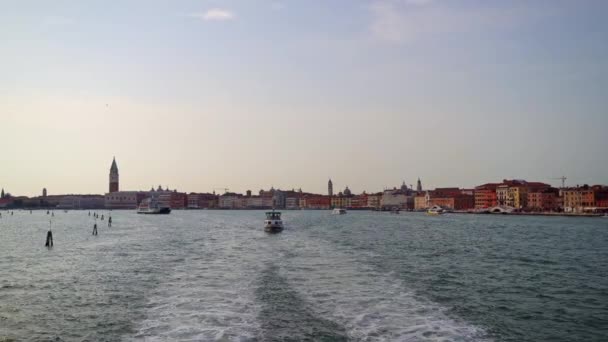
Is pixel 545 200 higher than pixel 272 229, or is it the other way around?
pixel 545 200

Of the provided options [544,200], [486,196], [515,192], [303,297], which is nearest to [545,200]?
[544,200]

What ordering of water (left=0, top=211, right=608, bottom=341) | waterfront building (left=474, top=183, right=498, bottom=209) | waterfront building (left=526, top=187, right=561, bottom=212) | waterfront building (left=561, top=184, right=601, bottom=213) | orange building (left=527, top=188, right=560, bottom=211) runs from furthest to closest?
waterfront building (left=474, top=183, right=498, bottom=209) → orange building (left=527, top=188, right=560, bottom=211) → waterfront building (left=526, top=187, right=561, bottom=212) → waterfront building (left=561, top=184, right=601, bottom=213) → water (left=0, top=211, right=608, bottom=341)

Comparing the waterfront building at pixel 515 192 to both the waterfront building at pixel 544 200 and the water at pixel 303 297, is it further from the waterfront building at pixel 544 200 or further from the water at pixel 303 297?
the water at pixel 303 297

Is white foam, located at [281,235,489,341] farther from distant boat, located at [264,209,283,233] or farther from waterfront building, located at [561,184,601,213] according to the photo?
waterfront building, located at [561,184,601,213]

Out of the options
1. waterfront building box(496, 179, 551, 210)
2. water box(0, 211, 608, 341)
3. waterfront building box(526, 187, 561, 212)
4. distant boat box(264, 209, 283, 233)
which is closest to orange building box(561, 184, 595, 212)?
waterfront building box(526, 187, 561, 212)

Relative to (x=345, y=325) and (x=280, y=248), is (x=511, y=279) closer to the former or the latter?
(x=345, y=325)

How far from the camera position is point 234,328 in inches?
584

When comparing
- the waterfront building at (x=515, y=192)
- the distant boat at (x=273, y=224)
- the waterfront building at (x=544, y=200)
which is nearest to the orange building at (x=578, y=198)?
the waterfront building at (x=544, y=200)

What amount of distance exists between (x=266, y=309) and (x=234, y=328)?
2.54m

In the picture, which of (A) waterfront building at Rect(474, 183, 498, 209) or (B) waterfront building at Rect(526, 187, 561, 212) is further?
(A) waterfront building at Rect(474, 183, 498, 209)

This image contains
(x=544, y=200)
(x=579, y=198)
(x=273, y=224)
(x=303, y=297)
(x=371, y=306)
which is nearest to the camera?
(x=371, y=306)

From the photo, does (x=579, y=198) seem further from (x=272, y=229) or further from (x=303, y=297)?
(x=303, y=297)

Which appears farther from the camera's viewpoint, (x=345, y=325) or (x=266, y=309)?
(x=266, y=309)

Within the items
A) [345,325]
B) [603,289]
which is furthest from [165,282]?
[603,289]
